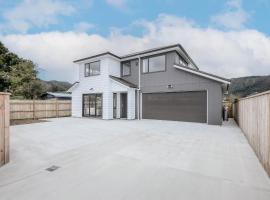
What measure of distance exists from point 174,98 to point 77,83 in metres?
9.45

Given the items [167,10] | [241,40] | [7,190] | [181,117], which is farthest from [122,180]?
[241,40]

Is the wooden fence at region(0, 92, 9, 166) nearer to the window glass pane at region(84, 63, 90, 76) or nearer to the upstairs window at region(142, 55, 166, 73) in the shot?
the upstairs window at region(142, 55, 166, 73)

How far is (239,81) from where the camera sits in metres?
32.8

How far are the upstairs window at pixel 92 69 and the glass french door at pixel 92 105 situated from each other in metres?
2.03

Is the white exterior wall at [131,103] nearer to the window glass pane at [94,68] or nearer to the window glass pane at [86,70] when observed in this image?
the window glass pane at [94,68]

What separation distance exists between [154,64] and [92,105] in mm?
6847

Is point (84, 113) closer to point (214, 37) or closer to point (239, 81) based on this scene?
point (214, 37)

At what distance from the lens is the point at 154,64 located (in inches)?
514

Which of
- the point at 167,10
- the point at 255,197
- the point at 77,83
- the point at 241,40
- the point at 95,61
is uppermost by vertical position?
the point at 167,10

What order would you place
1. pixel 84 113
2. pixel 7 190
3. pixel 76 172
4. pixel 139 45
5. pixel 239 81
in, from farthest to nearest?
pixel 239 81 < pixel 139 45 < pixel 84 113 < pixel 76 172 < pixel 7 190

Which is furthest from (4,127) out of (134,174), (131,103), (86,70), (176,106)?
(86,70)

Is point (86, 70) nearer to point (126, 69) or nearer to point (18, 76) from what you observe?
point (126, 69)

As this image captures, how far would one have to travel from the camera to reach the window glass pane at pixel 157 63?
1261cm

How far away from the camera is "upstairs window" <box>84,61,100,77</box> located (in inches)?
572
